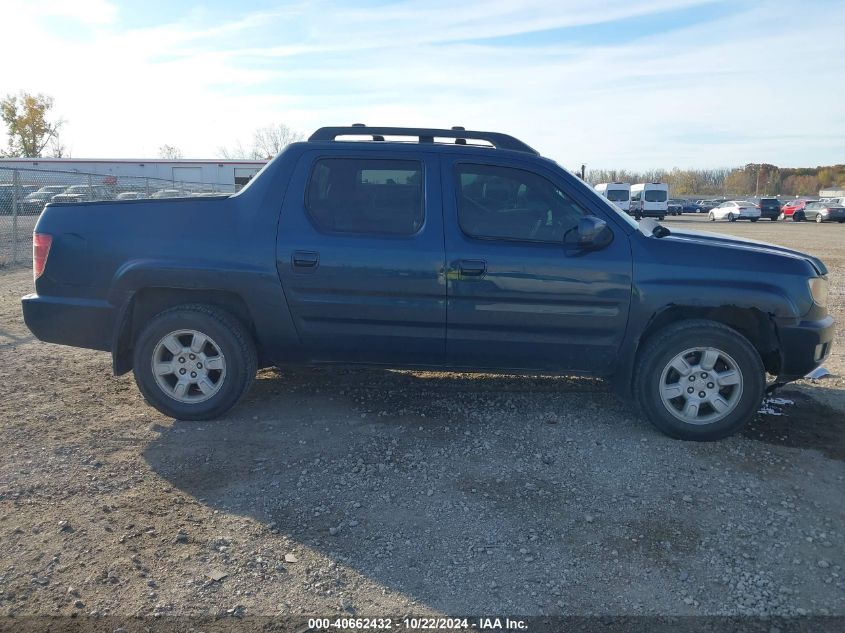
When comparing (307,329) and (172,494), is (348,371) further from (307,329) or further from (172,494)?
(172,494)

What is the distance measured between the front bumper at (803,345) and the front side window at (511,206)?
1.60 meters

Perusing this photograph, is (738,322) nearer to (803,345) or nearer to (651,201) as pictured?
(803,345)

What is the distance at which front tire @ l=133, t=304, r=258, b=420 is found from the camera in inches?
180

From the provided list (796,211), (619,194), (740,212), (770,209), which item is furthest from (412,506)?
(770,209)

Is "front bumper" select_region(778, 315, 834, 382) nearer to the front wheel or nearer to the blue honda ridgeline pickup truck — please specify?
the blue honda ridgeline pickup truck

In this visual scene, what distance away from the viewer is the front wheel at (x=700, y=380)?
14.4ft

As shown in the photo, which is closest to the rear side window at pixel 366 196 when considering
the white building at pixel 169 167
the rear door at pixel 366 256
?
the rear door at pixel 366 256

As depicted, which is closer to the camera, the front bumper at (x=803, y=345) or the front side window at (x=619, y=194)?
the front bumper at (x=803, y=345)

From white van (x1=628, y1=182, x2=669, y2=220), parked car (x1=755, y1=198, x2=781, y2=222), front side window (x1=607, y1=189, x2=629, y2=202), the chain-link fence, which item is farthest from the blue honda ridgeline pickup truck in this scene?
parked car (x1=755, y1=198, x2=781, y2=222)

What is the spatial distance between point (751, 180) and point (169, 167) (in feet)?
309

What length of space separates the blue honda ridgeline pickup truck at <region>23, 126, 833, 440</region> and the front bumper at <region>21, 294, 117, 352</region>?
15mm

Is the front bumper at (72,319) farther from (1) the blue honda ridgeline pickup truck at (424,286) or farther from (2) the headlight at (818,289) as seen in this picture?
(2) the headlight at (818,289)

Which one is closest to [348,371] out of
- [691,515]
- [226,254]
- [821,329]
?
[226,254]

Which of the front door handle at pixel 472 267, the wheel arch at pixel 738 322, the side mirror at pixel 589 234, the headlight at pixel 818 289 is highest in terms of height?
the side mirror at pixel 589 234
